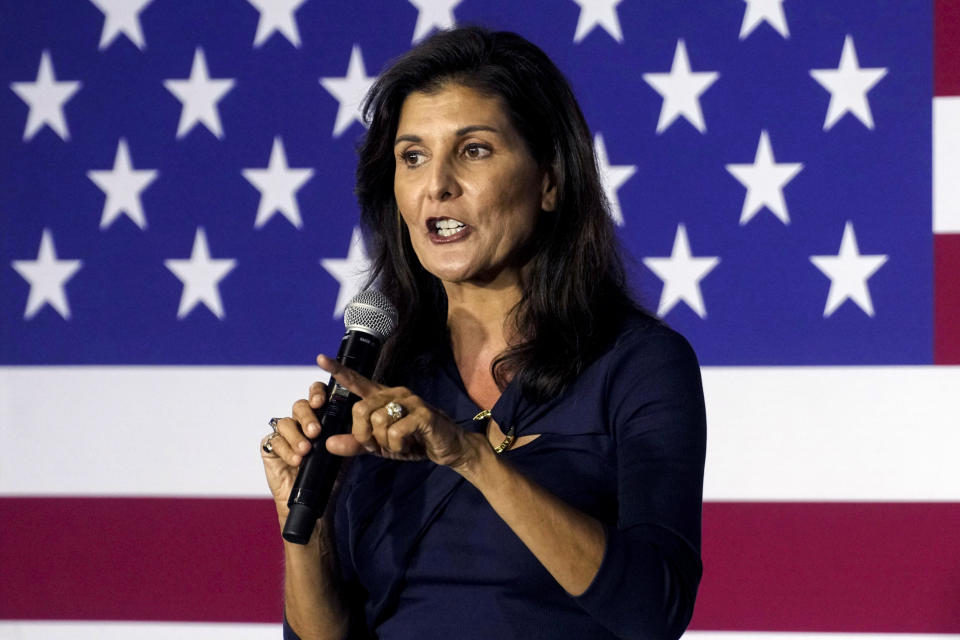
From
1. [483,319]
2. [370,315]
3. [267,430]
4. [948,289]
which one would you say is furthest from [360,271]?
[948,289]

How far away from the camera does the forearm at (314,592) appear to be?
1188 millimetres

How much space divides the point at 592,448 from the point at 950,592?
122cm

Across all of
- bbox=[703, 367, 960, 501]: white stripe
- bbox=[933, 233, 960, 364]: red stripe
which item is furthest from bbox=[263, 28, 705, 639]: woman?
bbox=[933, 233, 960, 364]: red stripe

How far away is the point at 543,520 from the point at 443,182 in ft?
1.38

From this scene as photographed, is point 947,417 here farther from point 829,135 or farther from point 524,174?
point 524,174

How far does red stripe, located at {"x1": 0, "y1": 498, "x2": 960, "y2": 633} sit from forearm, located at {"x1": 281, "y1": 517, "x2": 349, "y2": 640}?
3.39 feet

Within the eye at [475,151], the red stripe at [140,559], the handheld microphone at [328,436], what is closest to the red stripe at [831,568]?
the red stripe at [140,559]

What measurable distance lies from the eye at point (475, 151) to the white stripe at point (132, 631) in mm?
1349

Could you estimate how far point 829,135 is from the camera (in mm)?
2074

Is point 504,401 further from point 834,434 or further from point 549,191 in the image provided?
point 834,434

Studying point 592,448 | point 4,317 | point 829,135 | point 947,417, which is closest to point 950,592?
point 947,417

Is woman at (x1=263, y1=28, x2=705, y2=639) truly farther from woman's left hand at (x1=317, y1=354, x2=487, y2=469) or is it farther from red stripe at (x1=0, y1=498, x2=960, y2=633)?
red stripe at (x1=0, y1=498, x2=960, y2=633)

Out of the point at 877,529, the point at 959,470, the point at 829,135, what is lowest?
the point at 877,529

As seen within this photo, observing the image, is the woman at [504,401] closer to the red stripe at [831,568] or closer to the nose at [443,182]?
the nose at [443,182]
